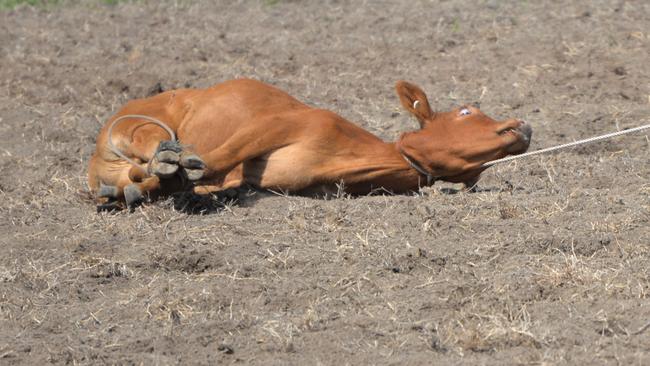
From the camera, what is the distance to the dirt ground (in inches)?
209

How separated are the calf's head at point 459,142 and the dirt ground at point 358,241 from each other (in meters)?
0.19

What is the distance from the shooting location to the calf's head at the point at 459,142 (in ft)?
23.9

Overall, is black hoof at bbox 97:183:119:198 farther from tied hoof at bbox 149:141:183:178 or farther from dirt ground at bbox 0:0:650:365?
tied hoof at bbox 149:141:183:178

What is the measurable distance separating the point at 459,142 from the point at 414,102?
47 cm

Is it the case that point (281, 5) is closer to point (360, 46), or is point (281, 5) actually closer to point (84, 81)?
point (360, 46)

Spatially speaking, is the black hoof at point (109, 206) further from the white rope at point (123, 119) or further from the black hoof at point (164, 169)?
the black hoof at point (164, 169)

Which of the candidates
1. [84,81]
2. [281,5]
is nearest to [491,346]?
[84,81]

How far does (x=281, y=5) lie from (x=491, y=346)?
10.1m

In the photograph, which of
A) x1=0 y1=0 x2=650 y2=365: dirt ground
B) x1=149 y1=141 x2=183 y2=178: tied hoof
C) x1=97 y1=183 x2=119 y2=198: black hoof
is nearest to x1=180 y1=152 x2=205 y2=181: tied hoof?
x1=149 y1=141 x2=183 y2=178: tied hoof

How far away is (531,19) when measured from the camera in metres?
12.8

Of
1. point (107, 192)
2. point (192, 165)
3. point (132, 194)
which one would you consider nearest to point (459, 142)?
point (192, 165)

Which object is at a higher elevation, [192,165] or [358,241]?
[192,165]

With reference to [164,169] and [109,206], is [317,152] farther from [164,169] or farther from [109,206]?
[109,206]

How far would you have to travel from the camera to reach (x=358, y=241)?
255 inches
